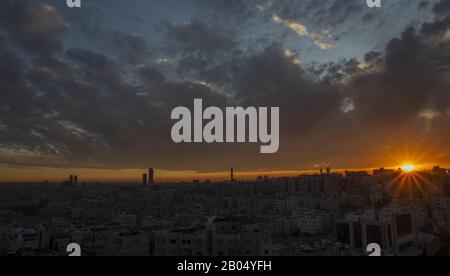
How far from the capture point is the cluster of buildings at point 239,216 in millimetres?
7781

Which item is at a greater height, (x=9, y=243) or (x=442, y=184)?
(x=442, y=184)

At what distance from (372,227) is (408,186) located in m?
13.6

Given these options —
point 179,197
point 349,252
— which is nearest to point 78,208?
point 179,197

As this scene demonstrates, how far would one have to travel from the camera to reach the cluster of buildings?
7.78m

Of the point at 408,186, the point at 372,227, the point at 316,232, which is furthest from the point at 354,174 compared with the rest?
the point at 372,227

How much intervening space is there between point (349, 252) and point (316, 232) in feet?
27.1

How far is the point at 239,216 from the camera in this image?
10.6 m

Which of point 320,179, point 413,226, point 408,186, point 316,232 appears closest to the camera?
point 413,226

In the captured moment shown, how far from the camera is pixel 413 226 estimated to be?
36.4ft

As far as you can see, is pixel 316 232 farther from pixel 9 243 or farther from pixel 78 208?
pixel 78 208
